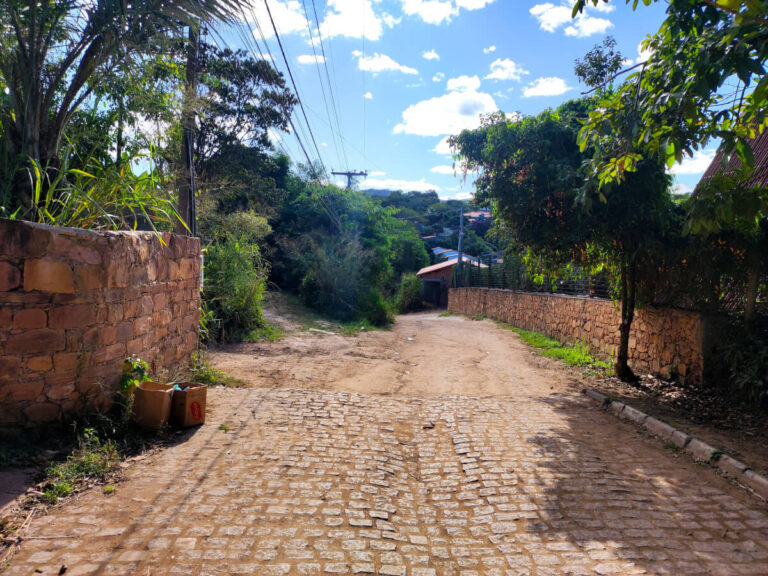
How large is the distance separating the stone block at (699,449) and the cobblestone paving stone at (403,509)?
0.68ft

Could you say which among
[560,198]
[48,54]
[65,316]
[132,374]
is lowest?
[132,374]

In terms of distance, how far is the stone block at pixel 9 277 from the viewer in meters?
3.98

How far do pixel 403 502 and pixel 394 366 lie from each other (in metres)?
6.09

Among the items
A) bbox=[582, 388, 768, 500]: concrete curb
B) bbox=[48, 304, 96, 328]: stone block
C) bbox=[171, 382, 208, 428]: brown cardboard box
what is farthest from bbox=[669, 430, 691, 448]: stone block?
bbox=[48, 304, 96, 328]: stone block

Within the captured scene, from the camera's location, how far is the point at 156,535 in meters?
3.13

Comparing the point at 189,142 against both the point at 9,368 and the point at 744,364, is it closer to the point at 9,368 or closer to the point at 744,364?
the point at 9,368

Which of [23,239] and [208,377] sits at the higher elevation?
[23,239]

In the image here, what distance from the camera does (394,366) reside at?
1012 cm

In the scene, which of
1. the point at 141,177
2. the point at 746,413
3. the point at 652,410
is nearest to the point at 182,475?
the point at 141,177

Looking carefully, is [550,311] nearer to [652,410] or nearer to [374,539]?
[652,410]

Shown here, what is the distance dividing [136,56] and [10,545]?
5.48 m

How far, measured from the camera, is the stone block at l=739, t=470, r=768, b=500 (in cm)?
412

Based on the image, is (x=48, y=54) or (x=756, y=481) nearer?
(x=756, y=481)

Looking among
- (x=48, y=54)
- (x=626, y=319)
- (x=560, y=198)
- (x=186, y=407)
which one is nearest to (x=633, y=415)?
(x=626, y=319)
